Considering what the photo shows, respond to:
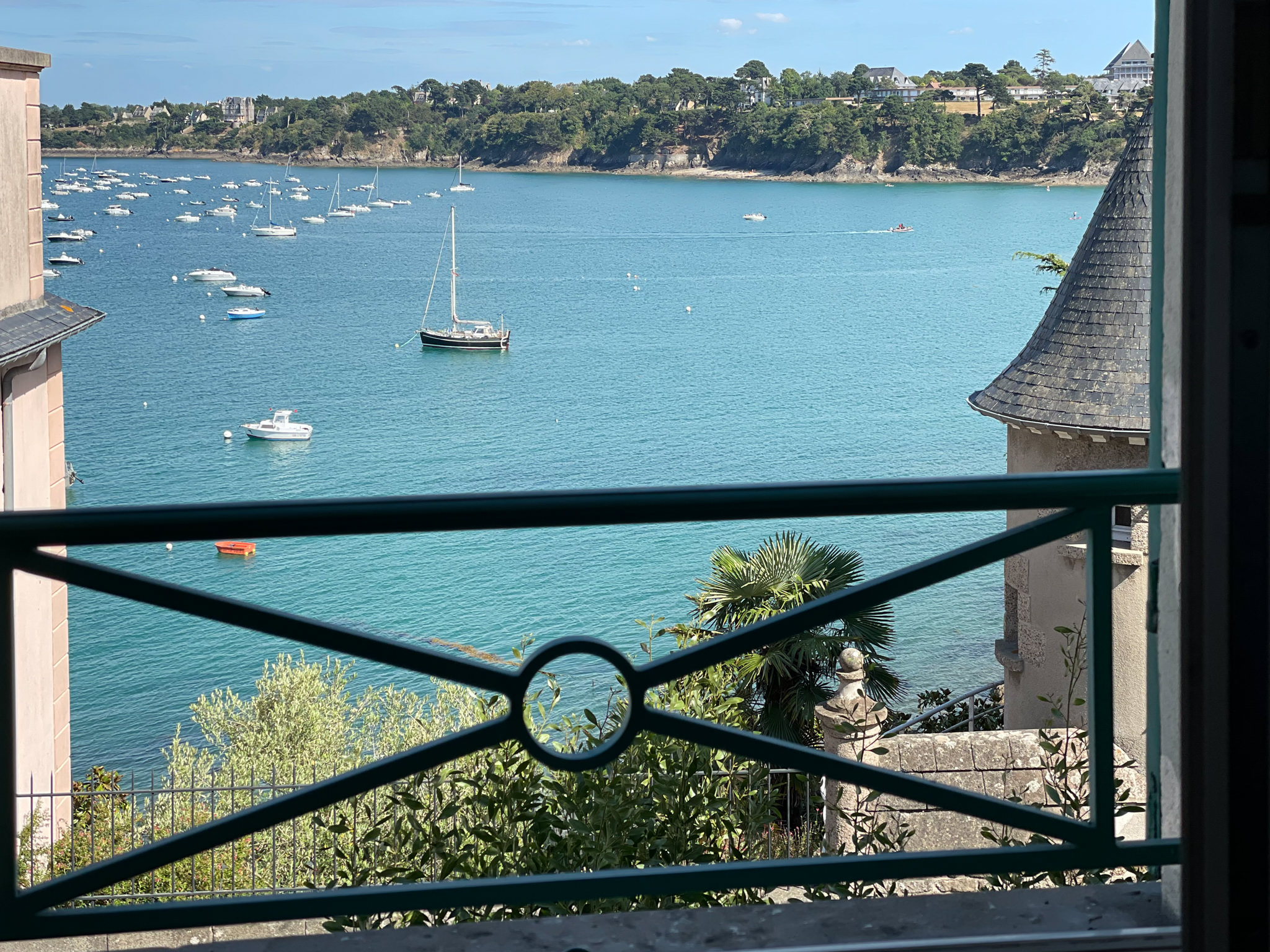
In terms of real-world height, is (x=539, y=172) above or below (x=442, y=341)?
above

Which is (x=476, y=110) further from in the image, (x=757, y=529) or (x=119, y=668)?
(x=119, y=668)

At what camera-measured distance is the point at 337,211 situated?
10144 centimetres

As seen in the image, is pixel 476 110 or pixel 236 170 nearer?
pixel 476 110

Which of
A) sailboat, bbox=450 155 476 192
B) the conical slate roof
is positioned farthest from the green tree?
the conical slate roof

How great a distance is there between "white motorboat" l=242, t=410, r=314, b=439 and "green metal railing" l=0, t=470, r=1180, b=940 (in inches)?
1778

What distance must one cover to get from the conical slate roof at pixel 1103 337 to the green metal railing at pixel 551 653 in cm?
1064

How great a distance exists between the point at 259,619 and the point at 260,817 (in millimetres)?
233

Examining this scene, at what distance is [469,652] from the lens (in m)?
27.7

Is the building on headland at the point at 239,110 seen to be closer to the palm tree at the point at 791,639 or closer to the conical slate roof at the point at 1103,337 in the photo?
the palm tree at the point at 791,639

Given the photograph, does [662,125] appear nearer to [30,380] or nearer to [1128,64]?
[1128,64]

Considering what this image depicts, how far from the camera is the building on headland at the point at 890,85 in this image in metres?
95.2

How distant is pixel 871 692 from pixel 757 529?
965 inches

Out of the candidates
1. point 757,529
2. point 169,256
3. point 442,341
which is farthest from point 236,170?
point 757,529

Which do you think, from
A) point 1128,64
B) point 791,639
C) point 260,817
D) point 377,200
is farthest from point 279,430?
point 377,200
